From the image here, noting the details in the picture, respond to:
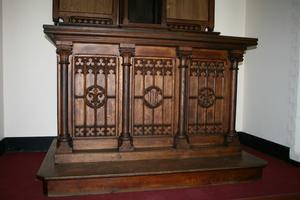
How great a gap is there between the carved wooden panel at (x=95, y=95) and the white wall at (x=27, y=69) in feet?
3.71

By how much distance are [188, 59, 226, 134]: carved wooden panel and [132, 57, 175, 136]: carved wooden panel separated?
230 millimetres

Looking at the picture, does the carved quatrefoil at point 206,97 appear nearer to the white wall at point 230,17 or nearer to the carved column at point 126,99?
the carved column at point 126,99

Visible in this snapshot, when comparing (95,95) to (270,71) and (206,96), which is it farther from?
(270,71)

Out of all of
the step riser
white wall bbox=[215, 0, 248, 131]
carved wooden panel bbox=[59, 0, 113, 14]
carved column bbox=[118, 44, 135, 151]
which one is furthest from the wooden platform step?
white wall bbox=[215, 0, 248, 131]

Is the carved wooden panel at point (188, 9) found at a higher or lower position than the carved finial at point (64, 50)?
higher

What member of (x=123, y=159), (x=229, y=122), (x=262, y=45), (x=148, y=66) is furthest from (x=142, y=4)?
(x=123, y=159)

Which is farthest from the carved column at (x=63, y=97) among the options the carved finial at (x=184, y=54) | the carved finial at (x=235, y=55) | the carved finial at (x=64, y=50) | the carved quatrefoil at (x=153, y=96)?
the carved finial at (x=235, y=55)

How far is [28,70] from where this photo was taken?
3.56 m

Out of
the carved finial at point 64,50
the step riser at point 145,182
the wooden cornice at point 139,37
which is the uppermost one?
the wooden cornice at point 139,37

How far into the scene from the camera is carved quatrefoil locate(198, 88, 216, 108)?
3.00 metres

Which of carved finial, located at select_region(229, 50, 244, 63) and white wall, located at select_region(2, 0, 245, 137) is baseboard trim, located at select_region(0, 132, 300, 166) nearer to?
white wall, located at select_region(2, 0, 245, 137)

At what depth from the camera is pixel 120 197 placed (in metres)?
2.25

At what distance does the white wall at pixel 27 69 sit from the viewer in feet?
11.5

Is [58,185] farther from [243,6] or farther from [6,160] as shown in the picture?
[243,6]
